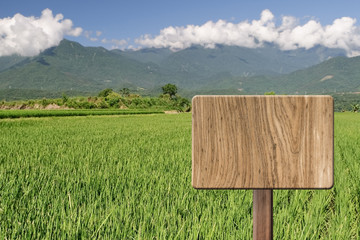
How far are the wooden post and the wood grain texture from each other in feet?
0.22

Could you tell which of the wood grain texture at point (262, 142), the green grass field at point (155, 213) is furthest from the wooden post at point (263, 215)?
the green grass field at point (155, 213)

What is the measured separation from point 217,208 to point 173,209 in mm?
390

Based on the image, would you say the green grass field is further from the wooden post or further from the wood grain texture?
the wood grain texture

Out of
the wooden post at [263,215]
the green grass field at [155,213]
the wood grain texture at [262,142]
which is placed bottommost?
the green grass field at [155,213]

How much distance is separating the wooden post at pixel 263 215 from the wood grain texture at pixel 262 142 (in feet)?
0.22

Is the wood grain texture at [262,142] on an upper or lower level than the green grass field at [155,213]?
upper

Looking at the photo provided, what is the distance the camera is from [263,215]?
0.97m

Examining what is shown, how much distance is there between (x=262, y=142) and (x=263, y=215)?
258 mm

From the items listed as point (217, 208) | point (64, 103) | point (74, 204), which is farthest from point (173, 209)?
point (64, 103)

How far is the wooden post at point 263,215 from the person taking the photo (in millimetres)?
966

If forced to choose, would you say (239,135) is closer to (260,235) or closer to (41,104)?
(260,235)

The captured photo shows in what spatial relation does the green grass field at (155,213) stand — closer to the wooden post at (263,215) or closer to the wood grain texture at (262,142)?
the wooden post at (263,215)

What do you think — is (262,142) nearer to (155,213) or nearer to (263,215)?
(263,215)

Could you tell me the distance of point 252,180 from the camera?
0.92m
